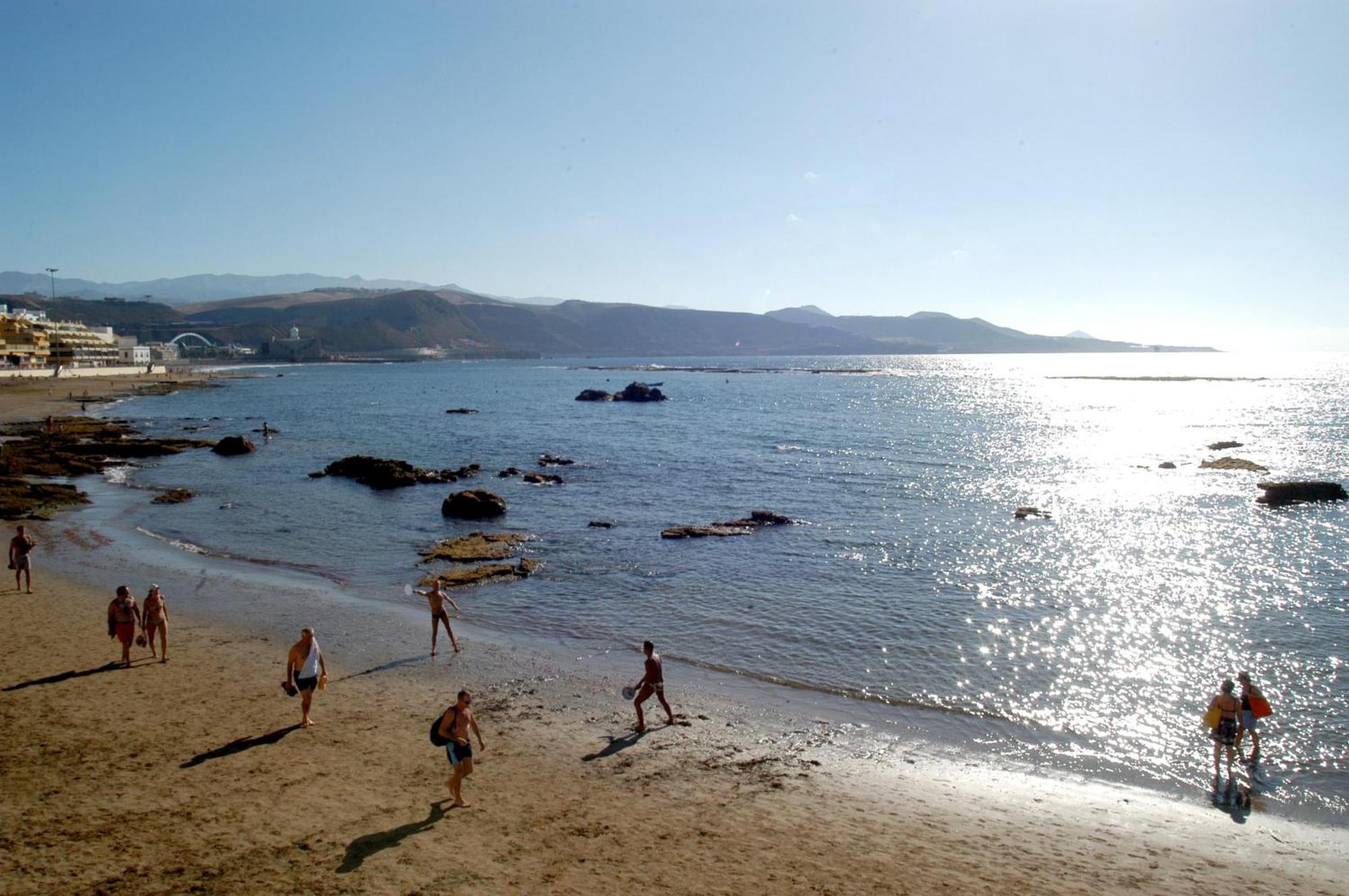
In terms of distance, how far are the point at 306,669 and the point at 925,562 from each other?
19.2 metres

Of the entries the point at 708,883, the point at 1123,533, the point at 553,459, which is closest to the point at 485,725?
the point at 708,883

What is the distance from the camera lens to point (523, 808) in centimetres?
1059

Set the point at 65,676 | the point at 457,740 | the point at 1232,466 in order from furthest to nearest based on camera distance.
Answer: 1. the point at 1232,466
2. the point at 65,676
3. the point at 457,740

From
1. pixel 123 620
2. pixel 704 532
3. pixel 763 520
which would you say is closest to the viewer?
pixel 123 620

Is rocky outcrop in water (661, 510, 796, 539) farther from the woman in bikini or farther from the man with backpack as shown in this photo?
the man with backpack

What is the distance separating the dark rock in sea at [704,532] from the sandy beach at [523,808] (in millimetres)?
13802

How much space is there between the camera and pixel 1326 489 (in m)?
38.7

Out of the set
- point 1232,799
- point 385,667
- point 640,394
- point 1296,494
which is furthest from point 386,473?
point 640,394

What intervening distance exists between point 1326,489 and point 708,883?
42354 mm

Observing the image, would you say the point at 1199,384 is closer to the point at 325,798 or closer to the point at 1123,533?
the point at 1123,533

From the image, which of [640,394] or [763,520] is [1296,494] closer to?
[763,520]

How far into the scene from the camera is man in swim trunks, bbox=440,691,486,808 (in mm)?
10172

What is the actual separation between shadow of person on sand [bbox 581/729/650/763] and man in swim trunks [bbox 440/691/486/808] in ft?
7.72

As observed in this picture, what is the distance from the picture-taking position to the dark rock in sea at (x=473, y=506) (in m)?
32.0
